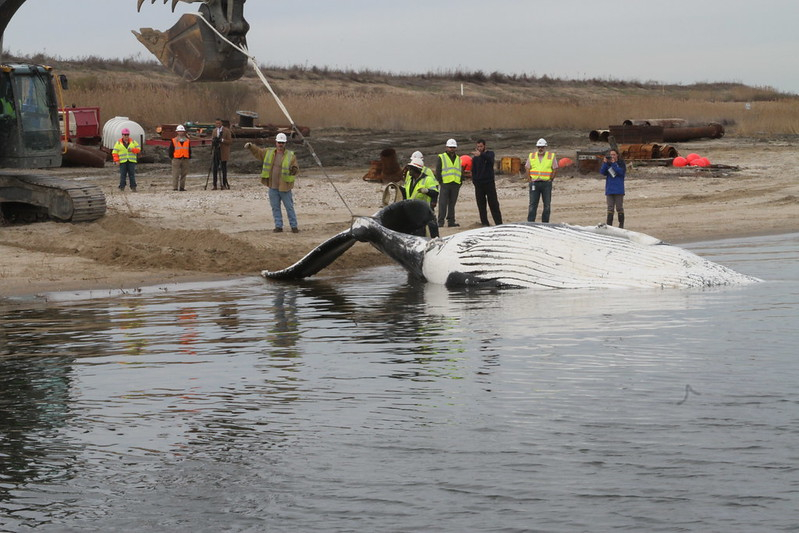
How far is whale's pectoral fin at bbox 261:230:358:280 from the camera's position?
15156 millimetres

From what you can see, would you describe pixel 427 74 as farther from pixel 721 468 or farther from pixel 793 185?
pixel 721 468

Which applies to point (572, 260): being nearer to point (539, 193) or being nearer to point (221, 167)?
point (539, 193)

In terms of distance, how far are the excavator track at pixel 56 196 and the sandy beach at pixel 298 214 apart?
0.24 metres

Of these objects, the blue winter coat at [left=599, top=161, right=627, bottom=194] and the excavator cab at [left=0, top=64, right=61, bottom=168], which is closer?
the blue winter coat at [left=599, top=161, right=627, bottom=194]

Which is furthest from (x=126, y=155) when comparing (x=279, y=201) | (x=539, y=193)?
(x=539, y=193)

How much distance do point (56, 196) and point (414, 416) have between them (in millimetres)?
14725

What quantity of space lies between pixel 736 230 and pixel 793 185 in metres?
7.95

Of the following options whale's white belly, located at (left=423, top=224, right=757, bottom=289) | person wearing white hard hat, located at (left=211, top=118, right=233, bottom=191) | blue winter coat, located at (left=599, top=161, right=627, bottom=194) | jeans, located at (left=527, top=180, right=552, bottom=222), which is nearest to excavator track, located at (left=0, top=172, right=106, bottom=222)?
jeans, located at (left=527, top=180, right=552, bottom=222)

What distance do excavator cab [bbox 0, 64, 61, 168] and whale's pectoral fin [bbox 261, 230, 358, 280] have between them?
6.91 metres

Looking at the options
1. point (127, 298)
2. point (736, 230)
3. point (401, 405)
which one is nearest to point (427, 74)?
point (736, 230)

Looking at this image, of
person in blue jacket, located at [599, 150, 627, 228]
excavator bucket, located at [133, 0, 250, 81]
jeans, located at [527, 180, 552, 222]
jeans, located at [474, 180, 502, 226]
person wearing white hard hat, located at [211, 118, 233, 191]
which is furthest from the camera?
person wearing white hard hat, located at [211, 118, 233, 191]

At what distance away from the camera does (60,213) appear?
21828mm

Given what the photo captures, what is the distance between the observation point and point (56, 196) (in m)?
21.8

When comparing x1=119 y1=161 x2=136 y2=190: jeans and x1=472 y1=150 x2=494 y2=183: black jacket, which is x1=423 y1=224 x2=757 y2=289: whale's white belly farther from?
x1=119 y1=161 x2=136 y2=190: jeans
